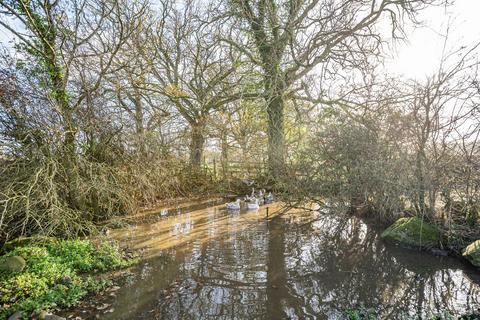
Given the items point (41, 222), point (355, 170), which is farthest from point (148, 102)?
point (355, 170)

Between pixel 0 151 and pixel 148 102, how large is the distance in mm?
7279

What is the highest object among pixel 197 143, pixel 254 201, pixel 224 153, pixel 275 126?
pixel 275 126

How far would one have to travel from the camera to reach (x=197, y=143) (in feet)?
48.7

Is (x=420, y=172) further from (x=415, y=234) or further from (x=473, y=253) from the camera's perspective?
(x=473, y=253)

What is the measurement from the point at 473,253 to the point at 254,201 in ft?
22.7

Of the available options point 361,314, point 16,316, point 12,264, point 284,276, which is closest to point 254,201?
point 284,276

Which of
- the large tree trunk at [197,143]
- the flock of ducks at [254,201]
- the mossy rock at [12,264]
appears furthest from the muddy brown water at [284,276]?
the large tree trunk at [197,143]

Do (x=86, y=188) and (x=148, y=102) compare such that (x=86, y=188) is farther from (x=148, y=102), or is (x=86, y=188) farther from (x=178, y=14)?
(x=178, y=14)

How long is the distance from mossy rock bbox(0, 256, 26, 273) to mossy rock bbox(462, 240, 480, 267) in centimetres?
859

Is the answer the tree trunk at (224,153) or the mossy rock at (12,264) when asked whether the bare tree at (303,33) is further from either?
the mossy rock at (12,264)

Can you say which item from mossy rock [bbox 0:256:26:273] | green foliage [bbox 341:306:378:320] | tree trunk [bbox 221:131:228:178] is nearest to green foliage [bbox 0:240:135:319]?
mossy rock [bbox 0:256:26:273]

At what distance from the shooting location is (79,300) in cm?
472

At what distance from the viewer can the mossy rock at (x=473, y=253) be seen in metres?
5.97

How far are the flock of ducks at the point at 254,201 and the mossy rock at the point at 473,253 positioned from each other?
6.51 m
